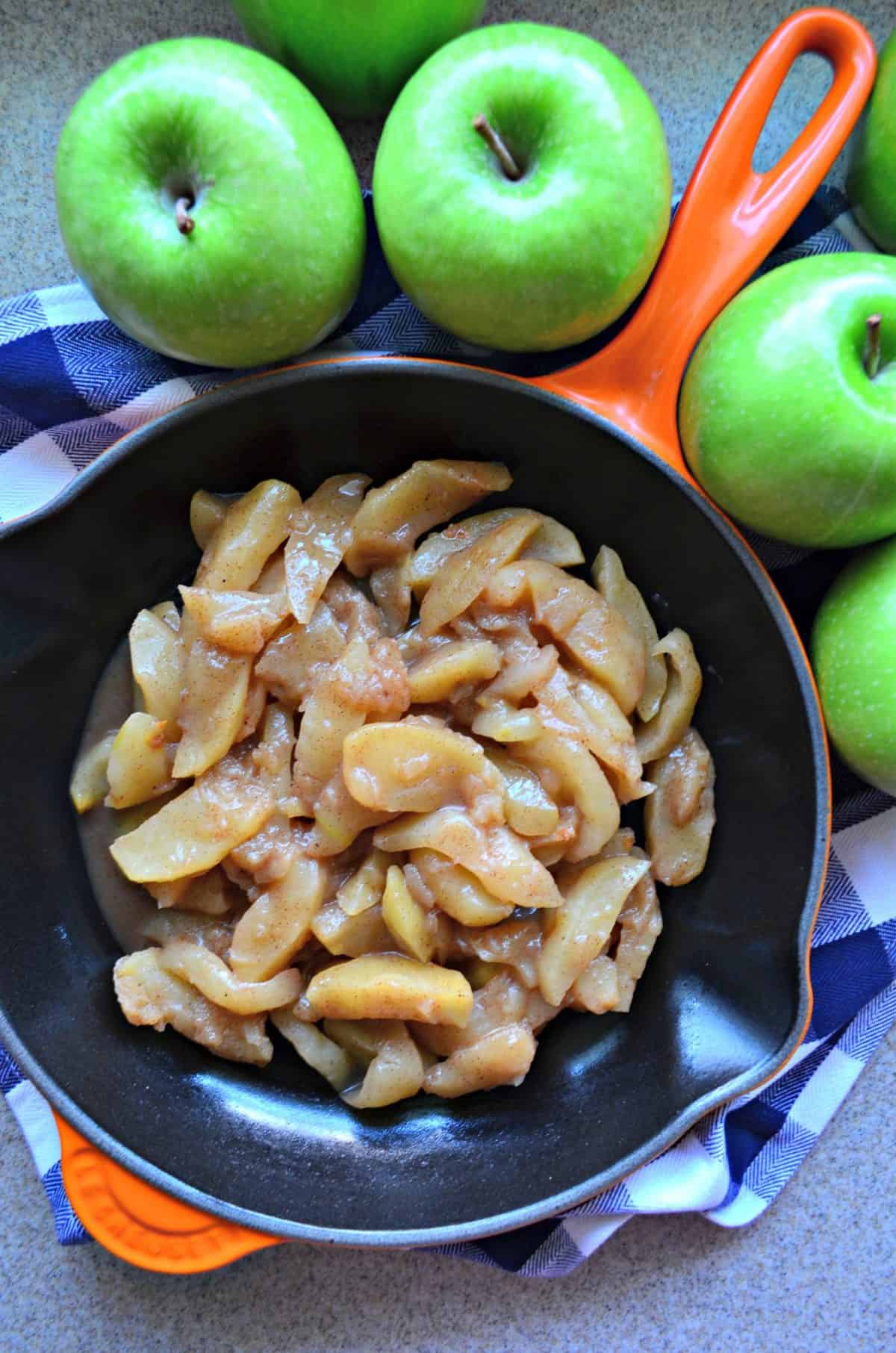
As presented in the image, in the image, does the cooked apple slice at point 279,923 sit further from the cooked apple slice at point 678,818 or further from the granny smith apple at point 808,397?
the granny smith apple at point 808,397

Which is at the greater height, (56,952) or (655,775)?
(56,952)

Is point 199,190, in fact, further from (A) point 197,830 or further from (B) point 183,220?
(A) point 197,830

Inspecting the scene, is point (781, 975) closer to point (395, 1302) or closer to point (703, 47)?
point (395, 1302)

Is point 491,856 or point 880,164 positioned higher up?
point 880,164

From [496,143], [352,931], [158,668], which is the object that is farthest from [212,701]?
[496,143]

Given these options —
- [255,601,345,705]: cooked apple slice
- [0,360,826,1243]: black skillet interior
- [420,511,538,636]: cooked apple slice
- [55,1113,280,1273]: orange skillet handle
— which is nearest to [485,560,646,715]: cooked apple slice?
[420,511,538,636]: cooked apple slice

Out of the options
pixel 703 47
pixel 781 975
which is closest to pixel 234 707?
pixel 781 975
